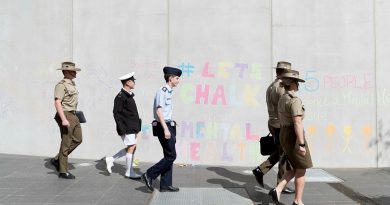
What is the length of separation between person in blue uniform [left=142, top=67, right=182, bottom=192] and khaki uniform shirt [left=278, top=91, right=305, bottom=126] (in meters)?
1.48

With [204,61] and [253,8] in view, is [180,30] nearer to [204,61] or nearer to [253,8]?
[204,61]

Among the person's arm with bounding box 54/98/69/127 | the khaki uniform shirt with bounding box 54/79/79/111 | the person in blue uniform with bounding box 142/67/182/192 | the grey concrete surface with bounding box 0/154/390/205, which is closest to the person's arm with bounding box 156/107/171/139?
the person in blue uniform with bounding box 142/67/182/192

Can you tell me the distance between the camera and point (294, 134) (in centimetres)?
532

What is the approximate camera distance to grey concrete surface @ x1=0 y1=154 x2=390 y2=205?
5.88 m

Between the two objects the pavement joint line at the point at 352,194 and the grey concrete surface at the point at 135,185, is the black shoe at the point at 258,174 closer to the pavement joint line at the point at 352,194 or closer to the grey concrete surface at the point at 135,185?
the grey concrete surface at the point at 135,185

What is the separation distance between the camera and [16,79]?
29.6ft

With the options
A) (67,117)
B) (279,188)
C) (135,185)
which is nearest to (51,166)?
(67,117)

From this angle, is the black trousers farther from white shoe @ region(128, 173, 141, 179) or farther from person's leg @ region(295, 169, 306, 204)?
person's leg @ region(295, 169, 306, 204)

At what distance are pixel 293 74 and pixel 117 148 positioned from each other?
14.3ft

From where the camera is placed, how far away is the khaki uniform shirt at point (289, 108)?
5.15 metres

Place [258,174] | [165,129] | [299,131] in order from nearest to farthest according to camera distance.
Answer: [299,131], [165,129], [258,174]

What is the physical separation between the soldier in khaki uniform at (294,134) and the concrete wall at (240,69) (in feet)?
9.64

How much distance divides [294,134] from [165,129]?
64.3 inches

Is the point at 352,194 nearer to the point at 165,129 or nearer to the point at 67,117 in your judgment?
the point at 165,129
